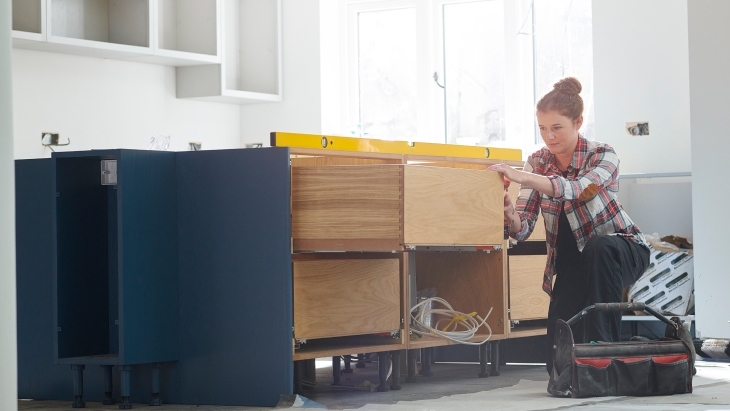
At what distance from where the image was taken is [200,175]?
3037mm

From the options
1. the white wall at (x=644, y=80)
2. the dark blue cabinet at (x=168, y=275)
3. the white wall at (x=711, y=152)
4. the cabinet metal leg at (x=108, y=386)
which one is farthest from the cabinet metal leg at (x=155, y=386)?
the white wall at (x=644, y=80)

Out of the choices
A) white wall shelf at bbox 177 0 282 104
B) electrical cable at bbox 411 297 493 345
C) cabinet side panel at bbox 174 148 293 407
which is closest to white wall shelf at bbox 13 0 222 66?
white wall shelf at bbox 177 0 282 104

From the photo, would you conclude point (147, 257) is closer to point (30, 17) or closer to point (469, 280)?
point (469, 280)

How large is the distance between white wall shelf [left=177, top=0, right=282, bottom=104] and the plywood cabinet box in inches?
102

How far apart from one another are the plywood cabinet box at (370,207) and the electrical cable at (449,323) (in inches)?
18.0

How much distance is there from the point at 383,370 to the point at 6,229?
151cm

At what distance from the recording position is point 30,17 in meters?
4.32

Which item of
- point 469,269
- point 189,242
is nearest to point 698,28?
point 469,269

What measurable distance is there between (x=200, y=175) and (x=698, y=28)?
2158 millimetres

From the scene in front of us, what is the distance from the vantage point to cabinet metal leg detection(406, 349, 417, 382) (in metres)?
3.47

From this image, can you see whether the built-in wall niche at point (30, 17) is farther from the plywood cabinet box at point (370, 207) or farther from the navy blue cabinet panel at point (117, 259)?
the plywood cabinet box at point (370, 207)

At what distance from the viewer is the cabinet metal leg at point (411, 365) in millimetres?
3471

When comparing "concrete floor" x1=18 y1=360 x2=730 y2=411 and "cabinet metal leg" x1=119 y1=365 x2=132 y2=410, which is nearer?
"concrete floor" x1=18 y1=360 x2=730 y2=411

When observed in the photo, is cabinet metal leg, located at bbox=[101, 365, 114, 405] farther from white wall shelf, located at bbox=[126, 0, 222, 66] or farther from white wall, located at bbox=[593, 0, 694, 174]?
white wall, located at bbox=[593, 0, 694, 174]
